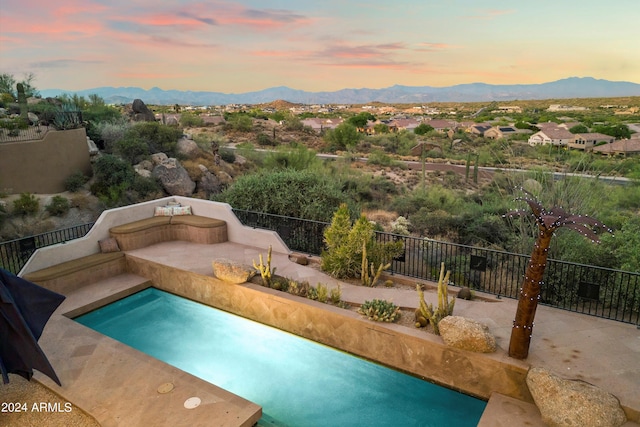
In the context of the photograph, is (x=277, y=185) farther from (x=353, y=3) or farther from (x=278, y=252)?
(x=353, y=3)

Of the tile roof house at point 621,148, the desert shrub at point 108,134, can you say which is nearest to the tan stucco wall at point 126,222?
the desert shrub at point 108,134

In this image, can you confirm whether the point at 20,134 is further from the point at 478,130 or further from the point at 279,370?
the point at 478,130

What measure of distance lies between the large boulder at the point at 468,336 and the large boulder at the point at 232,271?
4.62 m

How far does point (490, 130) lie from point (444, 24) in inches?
1158

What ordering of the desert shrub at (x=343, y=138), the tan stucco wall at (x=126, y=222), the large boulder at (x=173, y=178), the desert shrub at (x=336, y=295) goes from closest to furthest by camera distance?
the desert shrub at (x=336, y=295) → the tan stucco wall at (x=126, y=222) → the large boulder at (x=173, y=178) → the desert shrub at (x=343, y=138)

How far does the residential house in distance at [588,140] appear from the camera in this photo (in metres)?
42.1

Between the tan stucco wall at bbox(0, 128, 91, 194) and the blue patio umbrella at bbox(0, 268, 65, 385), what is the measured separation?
14.8 meters

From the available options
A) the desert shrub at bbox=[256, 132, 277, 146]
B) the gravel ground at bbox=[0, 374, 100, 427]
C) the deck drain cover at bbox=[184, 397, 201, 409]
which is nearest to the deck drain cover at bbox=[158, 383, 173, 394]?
the deck drain cover at bbox=[184, 397, 201, 409]

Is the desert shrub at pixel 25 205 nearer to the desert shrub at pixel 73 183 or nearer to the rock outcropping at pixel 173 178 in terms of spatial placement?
the desert shrub at pixel 73 183

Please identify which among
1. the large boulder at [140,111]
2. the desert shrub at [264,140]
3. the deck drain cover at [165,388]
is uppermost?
the large boulder at [140,111]

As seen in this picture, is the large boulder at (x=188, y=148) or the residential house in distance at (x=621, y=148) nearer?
the large boulder at (x=188, y=148)

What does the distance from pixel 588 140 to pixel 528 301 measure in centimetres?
4486

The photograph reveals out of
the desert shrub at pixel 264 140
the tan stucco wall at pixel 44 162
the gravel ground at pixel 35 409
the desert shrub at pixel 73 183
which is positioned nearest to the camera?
the gravel ground at pixel 35 409

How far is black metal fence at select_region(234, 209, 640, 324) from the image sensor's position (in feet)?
28.6
